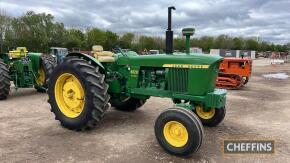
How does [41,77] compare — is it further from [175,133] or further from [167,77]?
[175,133]

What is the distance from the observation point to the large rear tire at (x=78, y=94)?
5918 mm

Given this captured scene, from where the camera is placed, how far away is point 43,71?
10961 millimetres

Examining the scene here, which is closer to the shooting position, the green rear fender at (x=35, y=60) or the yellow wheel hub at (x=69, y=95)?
the yellow wheel hub at (x=69, y=95)

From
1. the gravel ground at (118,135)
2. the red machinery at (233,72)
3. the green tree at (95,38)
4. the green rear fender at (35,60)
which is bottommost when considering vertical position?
the gravel ground at (118,135)

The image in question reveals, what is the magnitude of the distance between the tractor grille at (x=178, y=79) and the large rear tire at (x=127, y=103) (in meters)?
1.83

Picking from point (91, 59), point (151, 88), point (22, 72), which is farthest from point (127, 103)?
point (22, 72)

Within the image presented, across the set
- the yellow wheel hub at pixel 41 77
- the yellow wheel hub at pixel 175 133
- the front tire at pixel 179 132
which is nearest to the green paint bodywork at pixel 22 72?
the yellow wheel hub at pixel 41 77

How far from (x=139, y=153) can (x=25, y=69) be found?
22.2 ft

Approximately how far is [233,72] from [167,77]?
9.38 m

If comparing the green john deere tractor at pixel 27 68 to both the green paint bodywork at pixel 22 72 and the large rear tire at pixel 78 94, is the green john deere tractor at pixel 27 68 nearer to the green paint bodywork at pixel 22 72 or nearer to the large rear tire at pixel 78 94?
the green paint bodywork at pixel 22 72

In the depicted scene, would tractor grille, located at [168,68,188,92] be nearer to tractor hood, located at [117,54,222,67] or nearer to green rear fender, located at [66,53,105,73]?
tractor hood, located at [117,54,222,67]

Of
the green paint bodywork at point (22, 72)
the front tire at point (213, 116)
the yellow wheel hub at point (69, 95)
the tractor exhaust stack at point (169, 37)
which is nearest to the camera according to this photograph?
the tractor exhaust stack at point (169, 37)

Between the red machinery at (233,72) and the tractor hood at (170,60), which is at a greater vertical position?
the tractor hood at (170,60)

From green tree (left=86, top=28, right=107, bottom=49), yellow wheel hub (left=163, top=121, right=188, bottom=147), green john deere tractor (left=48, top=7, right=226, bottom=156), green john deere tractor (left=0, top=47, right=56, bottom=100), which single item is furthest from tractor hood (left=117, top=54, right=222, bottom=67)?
green tree (left=86, top=28, right=107, bottom=49)
